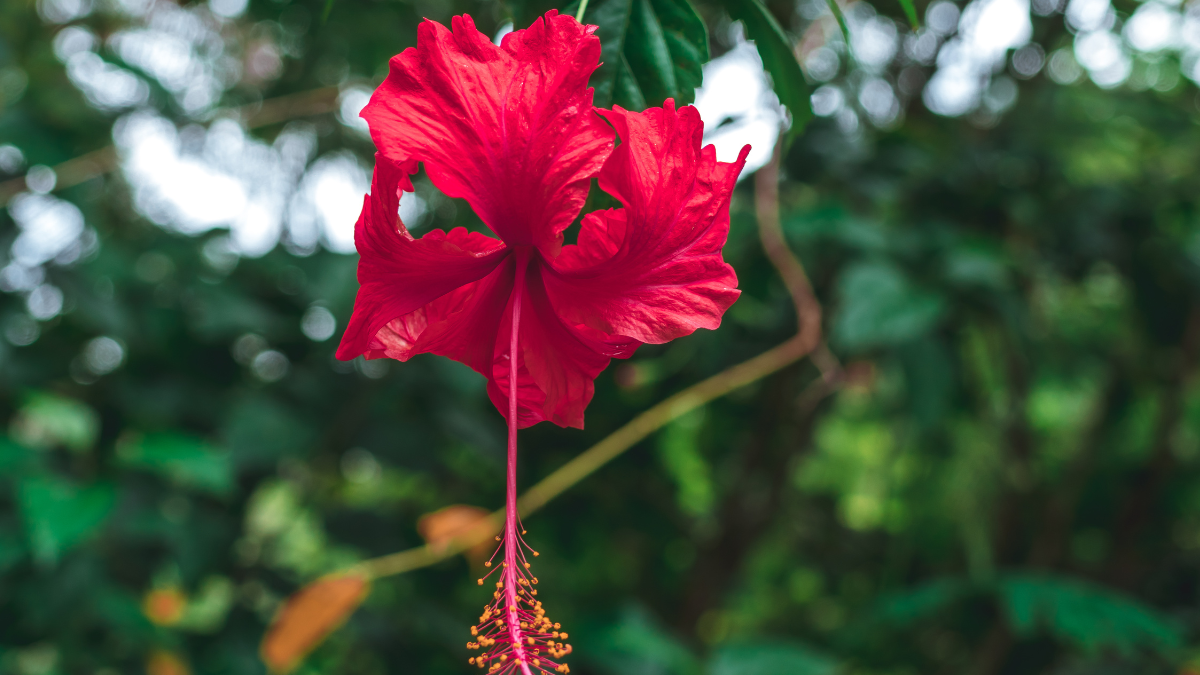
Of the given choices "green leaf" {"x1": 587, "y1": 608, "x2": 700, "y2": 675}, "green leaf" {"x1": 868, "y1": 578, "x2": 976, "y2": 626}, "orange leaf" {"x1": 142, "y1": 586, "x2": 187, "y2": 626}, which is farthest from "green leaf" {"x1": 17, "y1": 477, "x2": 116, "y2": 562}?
"green leaf" {"x1": 868, "y1": 578, "x2": 976, "y2": 626}

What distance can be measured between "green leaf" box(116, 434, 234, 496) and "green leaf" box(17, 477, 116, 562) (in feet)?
0.26

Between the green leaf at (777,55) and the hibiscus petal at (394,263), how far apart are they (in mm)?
230

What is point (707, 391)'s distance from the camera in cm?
115

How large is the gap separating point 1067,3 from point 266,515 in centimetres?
238

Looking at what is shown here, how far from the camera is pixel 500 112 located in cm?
42

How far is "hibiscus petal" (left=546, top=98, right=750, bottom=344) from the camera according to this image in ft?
1.35

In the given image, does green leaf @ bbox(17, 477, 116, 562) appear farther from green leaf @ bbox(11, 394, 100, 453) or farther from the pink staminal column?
the pink staminal column

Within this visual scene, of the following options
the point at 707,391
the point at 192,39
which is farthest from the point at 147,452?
the point at 192,39

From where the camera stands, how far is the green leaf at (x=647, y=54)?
1.62 feet

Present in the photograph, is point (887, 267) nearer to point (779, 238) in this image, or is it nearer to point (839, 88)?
point (779, 238)

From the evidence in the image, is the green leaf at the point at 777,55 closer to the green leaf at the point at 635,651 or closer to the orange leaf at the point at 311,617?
the orange leaf at the point at 311,617

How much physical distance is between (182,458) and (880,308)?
3.81 ft

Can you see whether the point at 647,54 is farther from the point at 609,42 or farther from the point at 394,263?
the point at 394,263

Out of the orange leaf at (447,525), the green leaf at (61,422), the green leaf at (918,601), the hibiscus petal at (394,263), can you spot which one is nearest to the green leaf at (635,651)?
the green leaf at (918,601)
